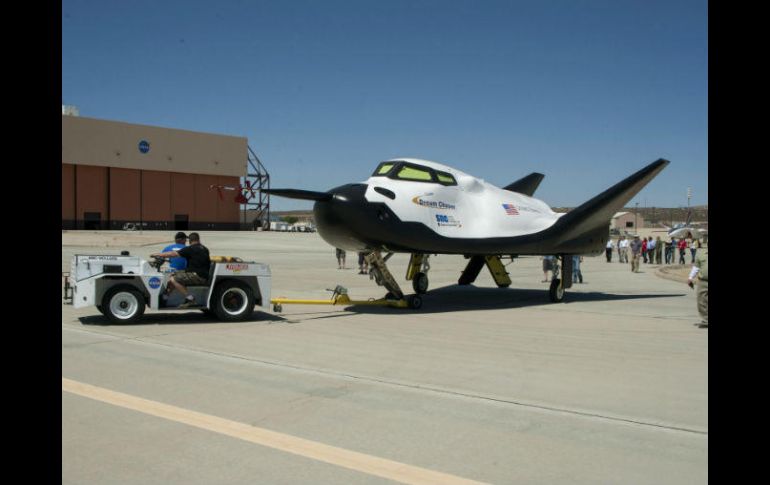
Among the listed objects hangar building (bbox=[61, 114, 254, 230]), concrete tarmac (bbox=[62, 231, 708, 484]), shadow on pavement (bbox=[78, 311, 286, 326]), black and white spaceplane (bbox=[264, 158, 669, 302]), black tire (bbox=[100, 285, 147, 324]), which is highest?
hangar building (bbox=[61, 114, 254, 230])

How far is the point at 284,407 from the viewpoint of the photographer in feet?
19.8

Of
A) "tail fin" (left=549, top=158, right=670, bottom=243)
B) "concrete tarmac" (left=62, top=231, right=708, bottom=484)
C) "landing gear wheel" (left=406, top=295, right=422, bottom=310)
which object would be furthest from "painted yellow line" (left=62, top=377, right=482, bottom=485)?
"tail fin" (left=549, top=158, right=670, bottom=243)

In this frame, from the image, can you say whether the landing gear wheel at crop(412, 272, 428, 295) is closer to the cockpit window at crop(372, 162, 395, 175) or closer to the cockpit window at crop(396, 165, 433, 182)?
the cockpit window at crop(396, 165, 433, 182)

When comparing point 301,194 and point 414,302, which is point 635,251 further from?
point 301,194

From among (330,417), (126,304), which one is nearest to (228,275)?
(126,304)

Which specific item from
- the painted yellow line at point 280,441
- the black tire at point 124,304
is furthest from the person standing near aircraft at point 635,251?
the painted yellow line at point 280,441

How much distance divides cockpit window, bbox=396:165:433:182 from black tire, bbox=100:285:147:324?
5989mm

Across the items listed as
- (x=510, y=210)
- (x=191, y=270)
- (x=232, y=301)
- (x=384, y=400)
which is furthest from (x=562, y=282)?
(x=384, y=400)

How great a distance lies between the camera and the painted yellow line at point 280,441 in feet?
14.2

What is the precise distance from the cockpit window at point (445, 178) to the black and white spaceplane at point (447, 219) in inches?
0.9

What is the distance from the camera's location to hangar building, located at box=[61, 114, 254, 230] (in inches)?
2608

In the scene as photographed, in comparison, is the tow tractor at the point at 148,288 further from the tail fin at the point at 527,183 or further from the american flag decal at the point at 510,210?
the tail fin at the point at 527,183
